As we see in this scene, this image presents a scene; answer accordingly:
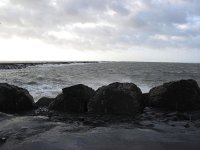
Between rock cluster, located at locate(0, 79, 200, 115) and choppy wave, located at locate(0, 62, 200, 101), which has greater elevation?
rock cluster, located at locate(0, 79, 200, 115)

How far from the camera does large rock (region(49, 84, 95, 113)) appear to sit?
12.2m

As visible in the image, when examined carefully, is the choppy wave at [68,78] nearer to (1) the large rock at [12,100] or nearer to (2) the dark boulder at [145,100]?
(1) the large rock at [12,100]

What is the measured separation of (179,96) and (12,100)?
6.73 metres

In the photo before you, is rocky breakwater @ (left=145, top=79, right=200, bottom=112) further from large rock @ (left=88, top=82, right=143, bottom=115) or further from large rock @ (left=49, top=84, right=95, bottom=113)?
large rock @ (left=49, top=84, right=95, bottom=113)

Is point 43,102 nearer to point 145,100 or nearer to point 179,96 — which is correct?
point 145,100

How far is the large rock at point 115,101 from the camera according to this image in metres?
11.3

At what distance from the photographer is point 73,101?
484 inches

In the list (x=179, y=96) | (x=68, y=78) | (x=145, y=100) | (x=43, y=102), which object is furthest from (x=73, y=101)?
(x=68, y=78)

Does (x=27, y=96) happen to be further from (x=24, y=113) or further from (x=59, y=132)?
(x=59, y=132)

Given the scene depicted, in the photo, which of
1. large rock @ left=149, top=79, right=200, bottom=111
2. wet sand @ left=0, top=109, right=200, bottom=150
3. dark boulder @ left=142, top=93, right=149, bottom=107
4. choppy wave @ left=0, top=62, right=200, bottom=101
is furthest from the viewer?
choppy wave @ left=0, top=62, right=200, bottom=101

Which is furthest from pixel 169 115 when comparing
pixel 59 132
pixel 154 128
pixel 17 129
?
pixel 17 129

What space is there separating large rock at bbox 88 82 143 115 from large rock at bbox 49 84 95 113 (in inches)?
22.9

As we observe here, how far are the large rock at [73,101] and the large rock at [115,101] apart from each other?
Result: 1.91ft

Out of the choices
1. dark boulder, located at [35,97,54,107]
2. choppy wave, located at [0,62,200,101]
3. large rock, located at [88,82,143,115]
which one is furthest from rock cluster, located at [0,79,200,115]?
choppy wave, located at [0,62,200,101]
